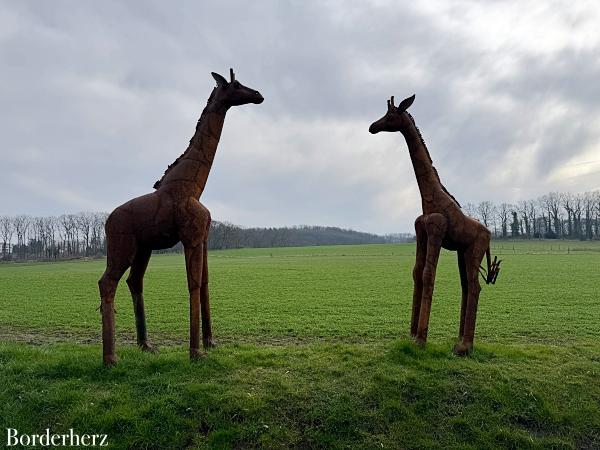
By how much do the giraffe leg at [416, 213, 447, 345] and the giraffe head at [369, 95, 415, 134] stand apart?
1.99 m

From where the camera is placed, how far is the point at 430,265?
828 centimetres

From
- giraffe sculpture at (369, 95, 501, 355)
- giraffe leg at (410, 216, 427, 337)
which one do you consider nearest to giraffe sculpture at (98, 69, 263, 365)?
giraffe sculpture at (369, 95, 501, 355)

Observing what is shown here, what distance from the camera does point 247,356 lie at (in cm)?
807

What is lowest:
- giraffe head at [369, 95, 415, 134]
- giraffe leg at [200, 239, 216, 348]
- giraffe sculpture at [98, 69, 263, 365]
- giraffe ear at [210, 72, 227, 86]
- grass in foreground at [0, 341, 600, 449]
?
grass in foreground at [0, 341, 600, 449]

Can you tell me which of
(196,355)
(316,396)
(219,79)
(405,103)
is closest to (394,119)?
(405,103)

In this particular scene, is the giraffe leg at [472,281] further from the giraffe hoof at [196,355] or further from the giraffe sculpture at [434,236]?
the giraffe hoof at [196,355]

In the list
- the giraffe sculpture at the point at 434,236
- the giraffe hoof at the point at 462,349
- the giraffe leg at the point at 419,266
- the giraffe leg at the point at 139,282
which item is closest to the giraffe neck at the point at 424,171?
the giraffe sculpture at the point at 434,236

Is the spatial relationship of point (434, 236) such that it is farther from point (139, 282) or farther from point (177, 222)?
point (139, 282)

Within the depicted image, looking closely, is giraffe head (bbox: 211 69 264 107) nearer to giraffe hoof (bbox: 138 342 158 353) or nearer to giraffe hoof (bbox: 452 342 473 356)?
giraffe hoof (bbox: 138 342 158 353)

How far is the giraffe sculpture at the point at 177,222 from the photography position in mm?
7727

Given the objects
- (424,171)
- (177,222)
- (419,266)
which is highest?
(424,171)

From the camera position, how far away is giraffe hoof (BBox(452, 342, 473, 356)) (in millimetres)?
8219

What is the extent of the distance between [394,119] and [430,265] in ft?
9.79

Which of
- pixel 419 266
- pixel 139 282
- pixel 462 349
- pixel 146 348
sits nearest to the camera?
pixel 462 349
